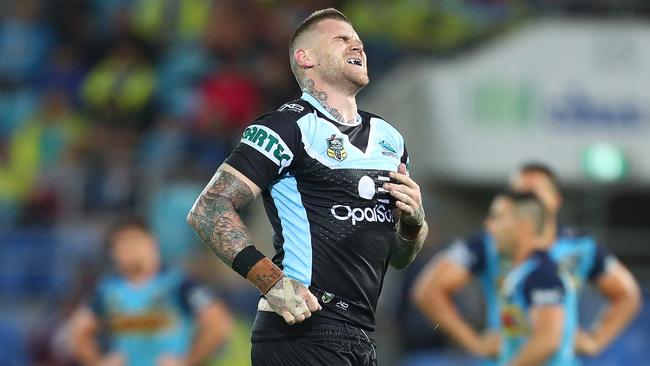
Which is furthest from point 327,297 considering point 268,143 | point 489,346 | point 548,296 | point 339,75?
point 489,346

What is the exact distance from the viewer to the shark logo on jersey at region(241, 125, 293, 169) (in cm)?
508

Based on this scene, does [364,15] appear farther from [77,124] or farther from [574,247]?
[574,247]

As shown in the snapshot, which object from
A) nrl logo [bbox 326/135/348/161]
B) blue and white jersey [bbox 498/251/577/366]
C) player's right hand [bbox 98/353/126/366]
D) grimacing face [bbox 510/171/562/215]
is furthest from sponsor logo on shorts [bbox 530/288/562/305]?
player's right hand [bbox 98/353/126/366]

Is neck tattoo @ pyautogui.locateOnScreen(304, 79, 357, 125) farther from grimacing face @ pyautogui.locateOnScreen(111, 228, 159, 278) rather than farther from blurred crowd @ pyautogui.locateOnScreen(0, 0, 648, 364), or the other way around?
blurred crowd @ pyautogui.locateOnScreen(0, 0, 648, 364)

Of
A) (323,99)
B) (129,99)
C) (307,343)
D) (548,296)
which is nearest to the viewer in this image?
(307,343)

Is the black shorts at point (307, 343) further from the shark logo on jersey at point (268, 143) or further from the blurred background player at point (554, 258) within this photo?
the blurred background player at point (554, 258)

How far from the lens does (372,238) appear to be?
5.30m

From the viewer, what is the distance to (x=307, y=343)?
16.9 feet

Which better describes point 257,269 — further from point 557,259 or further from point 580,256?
point 580,256

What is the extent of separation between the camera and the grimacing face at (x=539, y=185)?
830 centimetres

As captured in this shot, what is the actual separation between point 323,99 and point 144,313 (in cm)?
413

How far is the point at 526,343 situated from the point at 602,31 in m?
6.35

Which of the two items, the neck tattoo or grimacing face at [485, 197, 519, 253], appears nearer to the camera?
the neck tattoo

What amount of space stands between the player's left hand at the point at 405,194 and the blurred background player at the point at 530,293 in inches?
94.4
